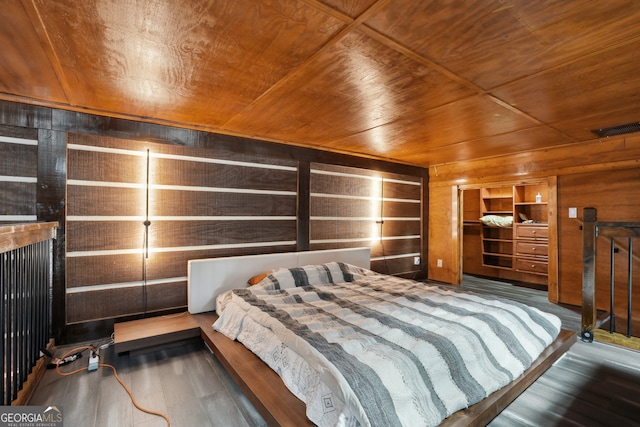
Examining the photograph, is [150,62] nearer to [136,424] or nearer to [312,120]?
[312,120]

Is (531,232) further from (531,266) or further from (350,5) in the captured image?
(350,5)

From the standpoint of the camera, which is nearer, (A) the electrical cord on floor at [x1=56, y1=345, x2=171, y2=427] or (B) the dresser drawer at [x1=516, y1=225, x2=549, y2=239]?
(A) the electrical cord on floor at [x1=56, y1=345, x2=171, y2=427]

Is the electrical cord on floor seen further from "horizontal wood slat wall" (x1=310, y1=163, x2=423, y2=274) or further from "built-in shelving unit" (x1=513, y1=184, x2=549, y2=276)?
"built-in shelving unit" (x1=513, y1=184, x2=549, y2=276)

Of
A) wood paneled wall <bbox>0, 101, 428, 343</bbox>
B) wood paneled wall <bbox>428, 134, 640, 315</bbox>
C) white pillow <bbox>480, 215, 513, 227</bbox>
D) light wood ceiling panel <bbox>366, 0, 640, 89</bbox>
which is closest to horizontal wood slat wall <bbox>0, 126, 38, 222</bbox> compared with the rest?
wood paneled wall <bbox>0, 101, 428, 343</bbox>

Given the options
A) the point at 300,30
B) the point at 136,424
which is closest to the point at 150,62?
the point at 300,30

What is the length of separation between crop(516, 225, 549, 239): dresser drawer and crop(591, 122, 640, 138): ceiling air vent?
2.22m

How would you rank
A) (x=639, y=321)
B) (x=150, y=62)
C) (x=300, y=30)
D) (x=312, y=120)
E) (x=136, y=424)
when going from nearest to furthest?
(x=300, y=30)
(x=136, y=424)
(x=150, y=62)
(x=312, y=120)
(x=639, y=321)

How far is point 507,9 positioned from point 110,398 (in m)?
3.22

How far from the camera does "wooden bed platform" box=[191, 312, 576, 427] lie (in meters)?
1.51

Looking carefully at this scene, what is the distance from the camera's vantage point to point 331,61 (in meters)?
1.91

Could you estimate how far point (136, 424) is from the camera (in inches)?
68.3

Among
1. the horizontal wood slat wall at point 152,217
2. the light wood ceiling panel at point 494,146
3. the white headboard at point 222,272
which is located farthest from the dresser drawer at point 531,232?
the horizontal wood slat wall at point 152,217

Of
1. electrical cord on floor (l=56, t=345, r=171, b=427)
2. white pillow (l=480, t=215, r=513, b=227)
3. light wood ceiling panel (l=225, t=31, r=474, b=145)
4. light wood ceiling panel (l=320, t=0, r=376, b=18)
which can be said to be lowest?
electrical cord on floor (l=56, t=345, r=171, b=427)

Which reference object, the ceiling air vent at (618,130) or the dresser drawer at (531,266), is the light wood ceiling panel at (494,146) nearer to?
the ceiling air vent at (618,130)
